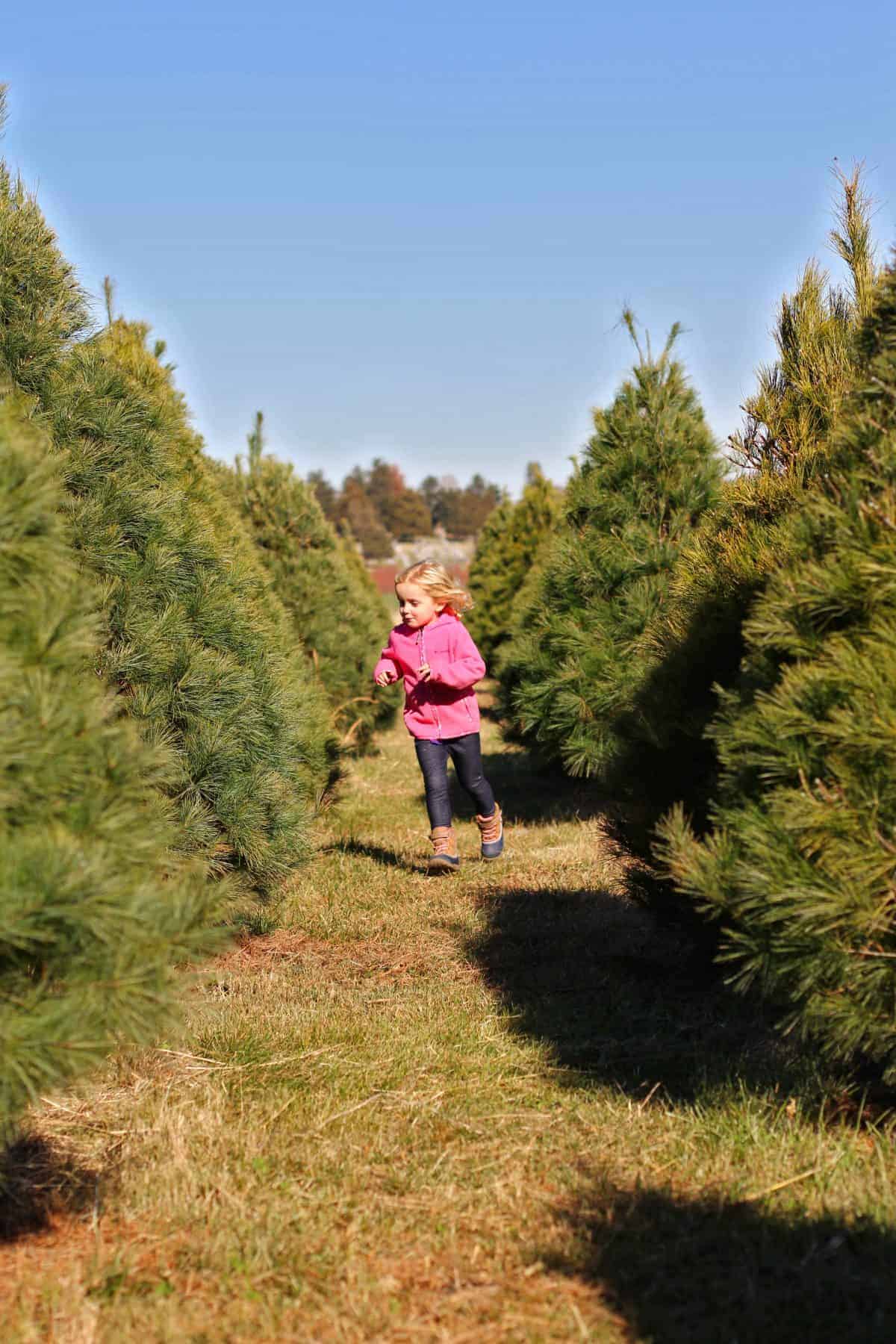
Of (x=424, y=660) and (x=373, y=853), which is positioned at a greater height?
(x=424, y=660)

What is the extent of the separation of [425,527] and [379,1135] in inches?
4363

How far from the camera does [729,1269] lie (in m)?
2.51

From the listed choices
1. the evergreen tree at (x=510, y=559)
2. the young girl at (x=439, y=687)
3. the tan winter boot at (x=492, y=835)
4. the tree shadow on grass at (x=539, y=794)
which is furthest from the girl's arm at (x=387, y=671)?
the evergreen tree at (x=510, y=559)

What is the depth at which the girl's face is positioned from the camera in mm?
6664

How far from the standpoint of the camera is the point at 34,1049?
2.33 meters

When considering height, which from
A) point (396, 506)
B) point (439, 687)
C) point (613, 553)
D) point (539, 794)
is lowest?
point (539, 794)

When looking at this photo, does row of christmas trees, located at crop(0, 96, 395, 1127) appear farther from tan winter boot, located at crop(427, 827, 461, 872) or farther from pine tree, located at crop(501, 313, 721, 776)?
pine tree, located at crop(501, 313, 721, 776)

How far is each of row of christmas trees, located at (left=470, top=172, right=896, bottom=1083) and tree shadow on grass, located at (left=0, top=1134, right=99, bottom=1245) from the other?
1.71 metres

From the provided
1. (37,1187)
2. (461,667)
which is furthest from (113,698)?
(461,667)

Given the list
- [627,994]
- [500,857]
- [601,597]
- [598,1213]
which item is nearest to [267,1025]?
[627,994]

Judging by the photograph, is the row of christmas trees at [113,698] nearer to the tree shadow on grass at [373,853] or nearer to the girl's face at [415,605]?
the tree shadow on grass at [373,853]

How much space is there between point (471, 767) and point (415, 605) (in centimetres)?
99

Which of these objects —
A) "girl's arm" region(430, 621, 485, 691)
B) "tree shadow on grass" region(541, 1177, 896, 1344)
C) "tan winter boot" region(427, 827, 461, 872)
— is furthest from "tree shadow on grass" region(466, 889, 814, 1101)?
"girl's arm" region(430, 621, 485, 691)

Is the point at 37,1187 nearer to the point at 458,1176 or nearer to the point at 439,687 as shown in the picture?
the point at 458,1176
